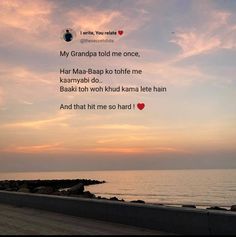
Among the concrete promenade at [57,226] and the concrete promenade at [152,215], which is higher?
the concrete promenade at [152,215]

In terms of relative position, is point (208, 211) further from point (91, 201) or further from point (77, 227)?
point (91, 201)

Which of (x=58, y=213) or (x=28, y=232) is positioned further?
(x=58, y=213)

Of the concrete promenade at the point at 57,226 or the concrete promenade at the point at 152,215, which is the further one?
the concrete promenade at the point at 57,226

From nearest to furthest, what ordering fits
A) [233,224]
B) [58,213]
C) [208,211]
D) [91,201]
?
[233,224]
[208,211]
[91,201]
[58,213]

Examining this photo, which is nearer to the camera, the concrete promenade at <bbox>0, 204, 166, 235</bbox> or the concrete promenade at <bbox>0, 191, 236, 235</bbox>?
the concrete promenade at <bbox>0, 191, 236, 235</bbox>

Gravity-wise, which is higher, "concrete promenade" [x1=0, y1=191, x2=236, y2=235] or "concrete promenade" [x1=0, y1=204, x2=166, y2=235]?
"concrete promenade" [x1=0, y1=191, x2=236, y2=235]

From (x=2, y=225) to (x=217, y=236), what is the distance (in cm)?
606

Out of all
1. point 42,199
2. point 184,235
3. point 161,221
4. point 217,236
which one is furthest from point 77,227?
point 42,199

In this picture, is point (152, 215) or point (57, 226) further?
point (57, 226)

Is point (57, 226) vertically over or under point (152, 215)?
under

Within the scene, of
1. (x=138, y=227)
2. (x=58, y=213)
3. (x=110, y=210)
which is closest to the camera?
(x=138, y=227)

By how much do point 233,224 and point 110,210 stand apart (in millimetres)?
4117

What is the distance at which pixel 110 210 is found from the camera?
11375 mm

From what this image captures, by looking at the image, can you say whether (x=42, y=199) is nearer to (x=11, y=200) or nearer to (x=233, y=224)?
(x=11, y=200)
